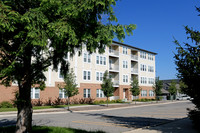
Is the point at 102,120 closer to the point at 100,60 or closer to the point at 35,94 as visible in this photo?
the point at 35,94

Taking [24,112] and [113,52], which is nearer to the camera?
[24,112]

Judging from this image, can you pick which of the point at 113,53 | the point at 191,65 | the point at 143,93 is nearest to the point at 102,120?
the point at 191,65

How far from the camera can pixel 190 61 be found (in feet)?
30.5

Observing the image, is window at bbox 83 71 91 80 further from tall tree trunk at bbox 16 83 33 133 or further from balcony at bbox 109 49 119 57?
tall tree trunk at bbox 16 83 33 133

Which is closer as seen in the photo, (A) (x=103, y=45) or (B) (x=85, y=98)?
(A) (x=103, y=45)

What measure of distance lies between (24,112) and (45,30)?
3.22 meters

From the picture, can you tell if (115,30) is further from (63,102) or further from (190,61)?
(63,102)

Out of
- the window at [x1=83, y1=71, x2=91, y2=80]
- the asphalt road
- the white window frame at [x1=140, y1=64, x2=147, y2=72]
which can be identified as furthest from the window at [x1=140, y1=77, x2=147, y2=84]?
the asphalt road

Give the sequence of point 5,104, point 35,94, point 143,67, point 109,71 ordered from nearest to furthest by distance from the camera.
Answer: point 5,104, point 35,94, point 109,71, point 143,67

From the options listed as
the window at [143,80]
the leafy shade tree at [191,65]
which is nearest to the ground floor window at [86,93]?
the window at [143,80]

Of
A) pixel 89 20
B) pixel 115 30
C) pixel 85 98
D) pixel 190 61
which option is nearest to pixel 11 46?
pixel 89 20

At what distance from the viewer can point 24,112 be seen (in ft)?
24.5

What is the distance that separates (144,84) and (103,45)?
5004 centimetres

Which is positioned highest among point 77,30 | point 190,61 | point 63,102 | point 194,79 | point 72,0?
point 72,0
